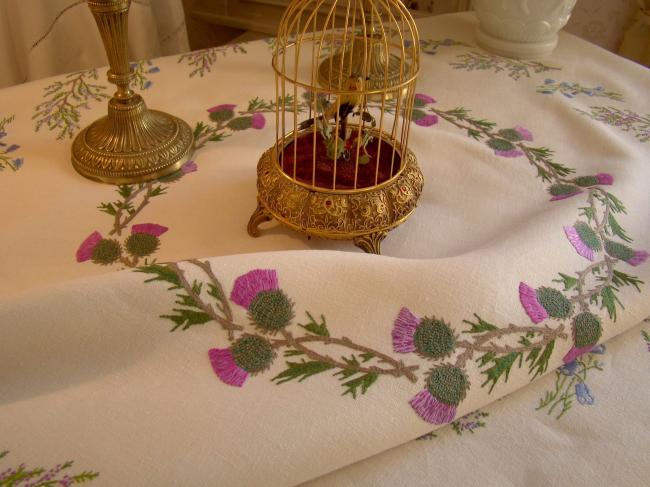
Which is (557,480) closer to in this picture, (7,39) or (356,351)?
(356,351)

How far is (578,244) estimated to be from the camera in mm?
610

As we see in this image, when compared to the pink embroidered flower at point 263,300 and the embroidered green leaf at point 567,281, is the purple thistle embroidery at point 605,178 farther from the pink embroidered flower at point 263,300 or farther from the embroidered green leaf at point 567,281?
the pink embroidered flower at point 263,300

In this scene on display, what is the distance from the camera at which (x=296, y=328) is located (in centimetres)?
51

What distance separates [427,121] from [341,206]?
1.13 ft

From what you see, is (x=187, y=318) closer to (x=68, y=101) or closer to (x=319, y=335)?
(x=319, y=335)

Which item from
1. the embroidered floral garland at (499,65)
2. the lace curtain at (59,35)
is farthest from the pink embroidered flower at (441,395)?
the lace curtain at (59,35)

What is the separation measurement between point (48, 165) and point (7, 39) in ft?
2.44

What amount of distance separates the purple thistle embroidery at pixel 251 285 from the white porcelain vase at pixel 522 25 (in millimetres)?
722

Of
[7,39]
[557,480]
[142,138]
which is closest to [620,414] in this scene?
[557,480]

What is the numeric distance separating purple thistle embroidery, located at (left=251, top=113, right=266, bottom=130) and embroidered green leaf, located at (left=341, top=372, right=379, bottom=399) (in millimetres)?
461

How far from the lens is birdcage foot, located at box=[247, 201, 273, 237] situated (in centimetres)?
64

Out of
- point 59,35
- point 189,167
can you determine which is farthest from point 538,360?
point 59,35

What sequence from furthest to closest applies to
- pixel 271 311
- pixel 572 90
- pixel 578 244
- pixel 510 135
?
pixel 572 90 → pixel 510 135 → pixel 578 244 → pixel 271 311

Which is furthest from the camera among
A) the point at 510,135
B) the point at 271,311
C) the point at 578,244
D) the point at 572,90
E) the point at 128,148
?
the point at 572,90
